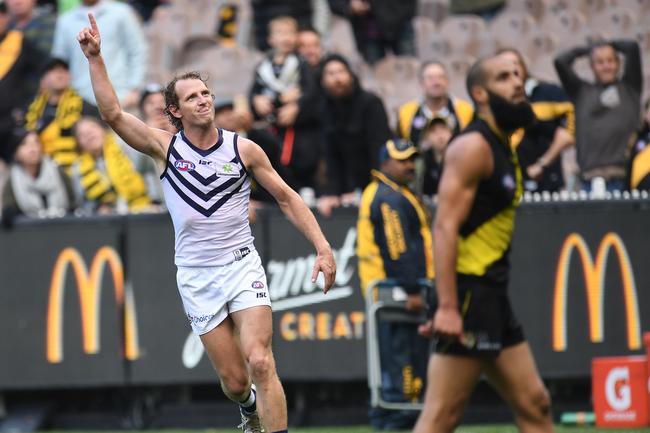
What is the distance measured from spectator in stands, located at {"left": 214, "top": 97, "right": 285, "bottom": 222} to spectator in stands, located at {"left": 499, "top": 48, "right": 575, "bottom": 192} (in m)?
2.23

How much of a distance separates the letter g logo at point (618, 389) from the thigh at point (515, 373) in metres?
4.30

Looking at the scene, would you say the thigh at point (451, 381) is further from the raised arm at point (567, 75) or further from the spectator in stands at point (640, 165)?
the raised arm at point (567, 75)

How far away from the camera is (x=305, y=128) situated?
14023 millimetres

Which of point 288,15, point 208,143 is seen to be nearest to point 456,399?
point 208,143

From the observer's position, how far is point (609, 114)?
42.4ft

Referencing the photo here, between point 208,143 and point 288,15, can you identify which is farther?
point 288,15

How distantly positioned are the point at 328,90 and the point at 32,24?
15.6 ft

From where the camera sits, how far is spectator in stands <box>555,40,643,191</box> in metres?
12.9

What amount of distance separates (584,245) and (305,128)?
10.7 ft

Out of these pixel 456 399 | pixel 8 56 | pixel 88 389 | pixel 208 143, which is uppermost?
pixel 8 56

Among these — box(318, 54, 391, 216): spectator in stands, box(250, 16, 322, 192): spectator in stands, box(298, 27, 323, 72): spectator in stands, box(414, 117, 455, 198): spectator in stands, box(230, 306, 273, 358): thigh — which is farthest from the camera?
box(298, 27, 323, 72): spectator in stands

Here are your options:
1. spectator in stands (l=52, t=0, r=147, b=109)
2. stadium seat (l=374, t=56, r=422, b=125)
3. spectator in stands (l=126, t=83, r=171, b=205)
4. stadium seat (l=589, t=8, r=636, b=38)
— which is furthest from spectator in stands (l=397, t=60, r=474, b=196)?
spectator in stands (l=52, t=0, r=147, b=109)

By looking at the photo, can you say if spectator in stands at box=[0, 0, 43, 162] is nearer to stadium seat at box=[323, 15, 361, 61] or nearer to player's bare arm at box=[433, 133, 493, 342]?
stadium seat at box=[323, 15, 361, 61]

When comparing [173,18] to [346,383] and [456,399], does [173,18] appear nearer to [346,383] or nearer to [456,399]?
[346,383]
